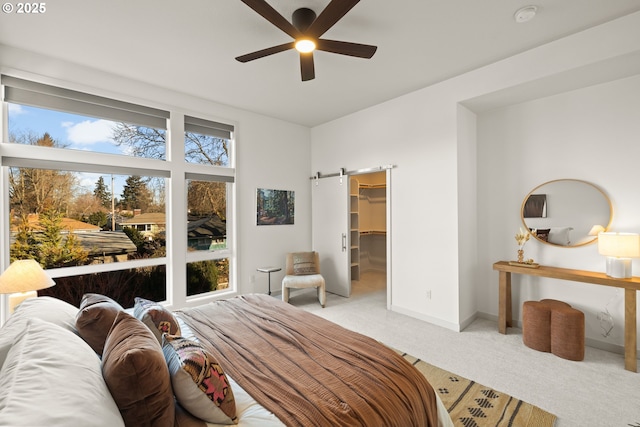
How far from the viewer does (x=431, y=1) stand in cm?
219

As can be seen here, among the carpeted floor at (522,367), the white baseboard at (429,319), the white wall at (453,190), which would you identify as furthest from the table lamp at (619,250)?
the white baseboard at (429,319)

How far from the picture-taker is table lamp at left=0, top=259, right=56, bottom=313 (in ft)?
7.41

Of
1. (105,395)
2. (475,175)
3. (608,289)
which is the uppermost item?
(475,175)

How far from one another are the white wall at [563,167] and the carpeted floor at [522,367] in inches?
21.4

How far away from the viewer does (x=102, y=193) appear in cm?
337

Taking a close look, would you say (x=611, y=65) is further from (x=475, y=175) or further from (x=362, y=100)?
(x=362, y=100)

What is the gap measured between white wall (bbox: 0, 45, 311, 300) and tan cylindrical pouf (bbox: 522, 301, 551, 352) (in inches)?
137

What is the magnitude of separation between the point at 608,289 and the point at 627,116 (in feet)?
5.82

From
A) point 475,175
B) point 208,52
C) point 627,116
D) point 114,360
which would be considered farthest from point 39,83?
point 627,116

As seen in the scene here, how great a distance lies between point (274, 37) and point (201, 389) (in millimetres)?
2834

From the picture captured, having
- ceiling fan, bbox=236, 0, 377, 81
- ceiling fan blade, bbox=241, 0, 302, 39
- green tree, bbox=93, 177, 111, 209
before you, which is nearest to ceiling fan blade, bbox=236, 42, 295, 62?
ceiling fan, bbox=236, 0, 377, 81

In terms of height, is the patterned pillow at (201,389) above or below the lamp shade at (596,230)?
below

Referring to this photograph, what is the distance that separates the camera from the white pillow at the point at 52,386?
707 mm

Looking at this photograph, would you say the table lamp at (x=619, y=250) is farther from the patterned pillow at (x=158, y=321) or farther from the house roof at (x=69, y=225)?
the house roof at (x=69, y=225)
